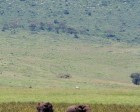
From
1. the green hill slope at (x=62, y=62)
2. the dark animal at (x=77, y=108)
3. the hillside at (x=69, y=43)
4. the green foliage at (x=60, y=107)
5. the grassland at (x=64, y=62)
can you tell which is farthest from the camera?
the hillside at (x=69, y=43)

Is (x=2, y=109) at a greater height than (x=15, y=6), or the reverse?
(x=15, y=6)

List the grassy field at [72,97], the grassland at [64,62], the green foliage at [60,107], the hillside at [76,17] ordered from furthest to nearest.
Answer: the hillside at [76,17]
the grassland at [64,62]
the grassy field at [72,97]
the green foliage at [60,107]

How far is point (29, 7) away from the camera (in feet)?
456

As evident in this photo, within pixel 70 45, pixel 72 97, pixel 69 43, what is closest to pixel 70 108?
pixel 72 97

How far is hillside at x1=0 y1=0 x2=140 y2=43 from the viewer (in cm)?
12838

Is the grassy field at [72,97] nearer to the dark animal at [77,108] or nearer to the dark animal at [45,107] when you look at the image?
the dark animal at [45,107]

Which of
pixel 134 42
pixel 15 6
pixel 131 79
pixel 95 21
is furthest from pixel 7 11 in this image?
pixel 131 79

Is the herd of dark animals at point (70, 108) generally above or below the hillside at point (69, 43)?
below

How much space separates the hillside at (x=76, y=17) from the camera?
128375 mm

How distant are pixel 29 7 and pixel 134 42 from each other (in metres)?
26.8

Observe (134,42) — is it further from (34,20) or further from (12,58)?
(12,58)

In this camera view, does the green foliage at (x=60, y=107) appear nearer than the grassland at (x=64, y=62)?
Yes

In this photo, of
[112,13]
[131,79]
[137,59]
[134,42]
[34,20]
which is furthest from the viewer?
[112,13]

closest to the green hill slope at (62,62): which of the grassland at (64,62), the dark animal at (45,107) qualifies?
the grassland at (64,62)
